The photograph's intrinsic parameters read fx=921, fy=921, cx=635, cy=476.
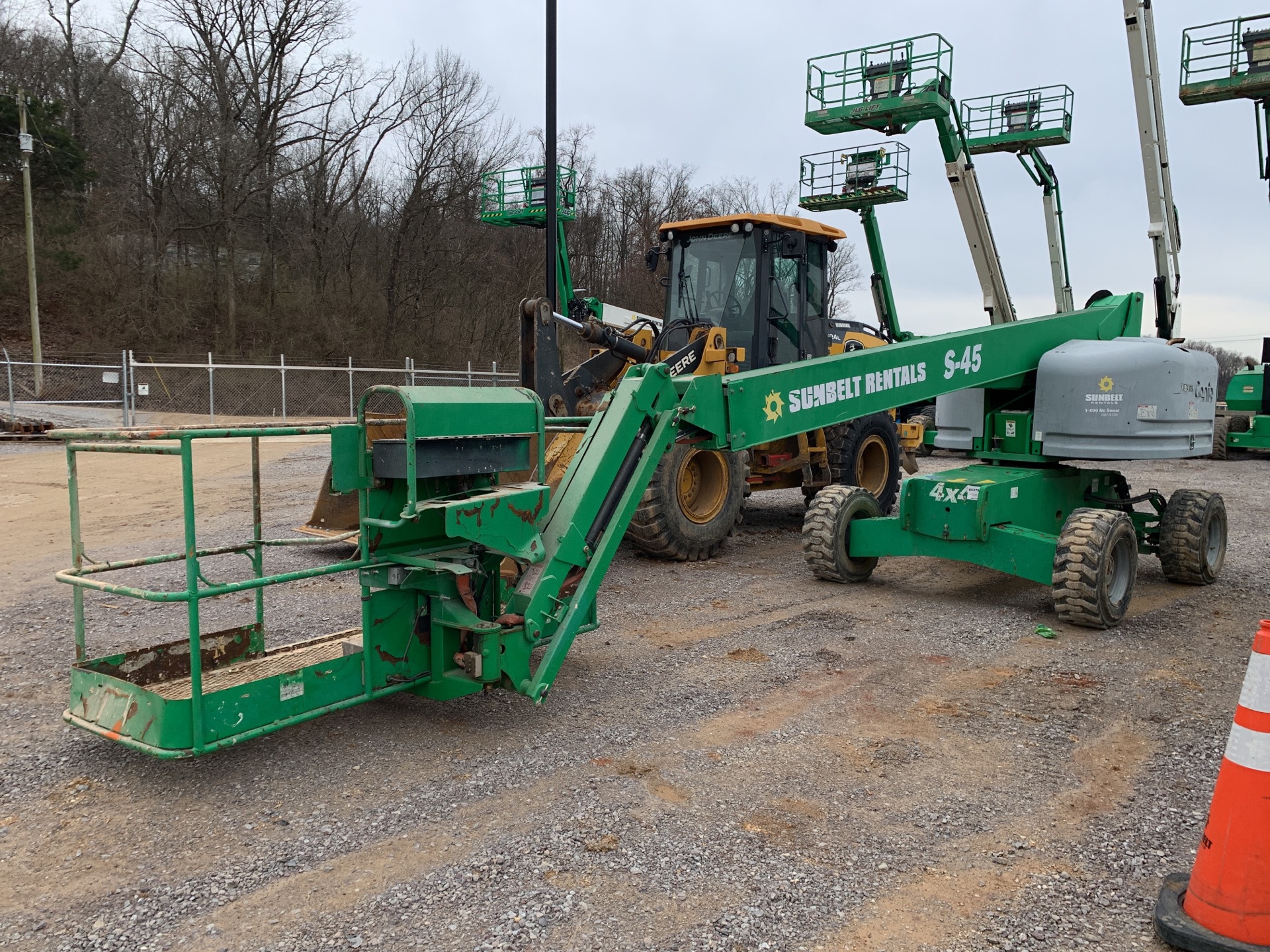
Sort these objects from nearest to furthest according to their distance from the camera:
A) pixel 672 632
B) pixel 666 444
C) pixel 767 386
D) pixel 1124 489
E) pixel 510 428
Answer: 1. pixel 510 428
2. pixel 666 444
3. pixel 767 386
4. pixel 672 632
5. pixel 1124 489

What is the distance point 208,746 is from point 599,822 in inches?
60.1

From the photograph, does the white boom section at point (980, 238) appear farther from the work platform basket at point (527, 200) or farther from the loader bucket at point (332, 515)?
the work platform basket at point (527, 200)

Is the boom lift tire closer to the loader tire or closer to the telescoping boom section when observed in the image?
the loader tire

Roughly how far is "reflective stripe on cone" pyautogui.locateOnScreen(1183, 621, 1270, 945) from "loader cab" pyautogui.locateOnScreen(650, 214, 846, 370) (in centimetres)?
674

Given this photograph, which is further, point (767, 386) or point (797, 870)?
point (767, 386)

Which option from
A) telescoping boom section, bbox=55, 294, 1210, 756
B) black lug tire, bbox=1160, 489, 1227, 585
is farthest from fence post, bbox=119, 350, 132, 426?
black lug tire, bbox=1160, 489, 1227, 585

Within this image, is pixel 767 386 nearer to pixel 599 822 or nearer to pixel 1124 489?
pixel 599 822

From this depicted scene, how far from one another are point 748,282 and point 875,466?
2959mm

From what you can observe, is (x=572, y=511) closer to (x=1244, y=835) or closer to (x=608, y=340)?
(x=1244, y=835)

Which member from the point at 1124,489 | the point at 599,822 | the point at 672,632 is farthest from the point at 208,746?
the point at 1124,489

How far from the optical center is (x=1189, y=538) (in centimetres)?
753

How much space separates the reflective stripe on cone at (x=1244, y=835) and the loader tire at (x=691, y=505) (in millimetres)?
5276

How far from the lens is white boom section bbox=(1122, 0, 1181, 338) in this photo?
7.50 metres

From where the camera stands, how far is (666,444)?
4.84 metres
